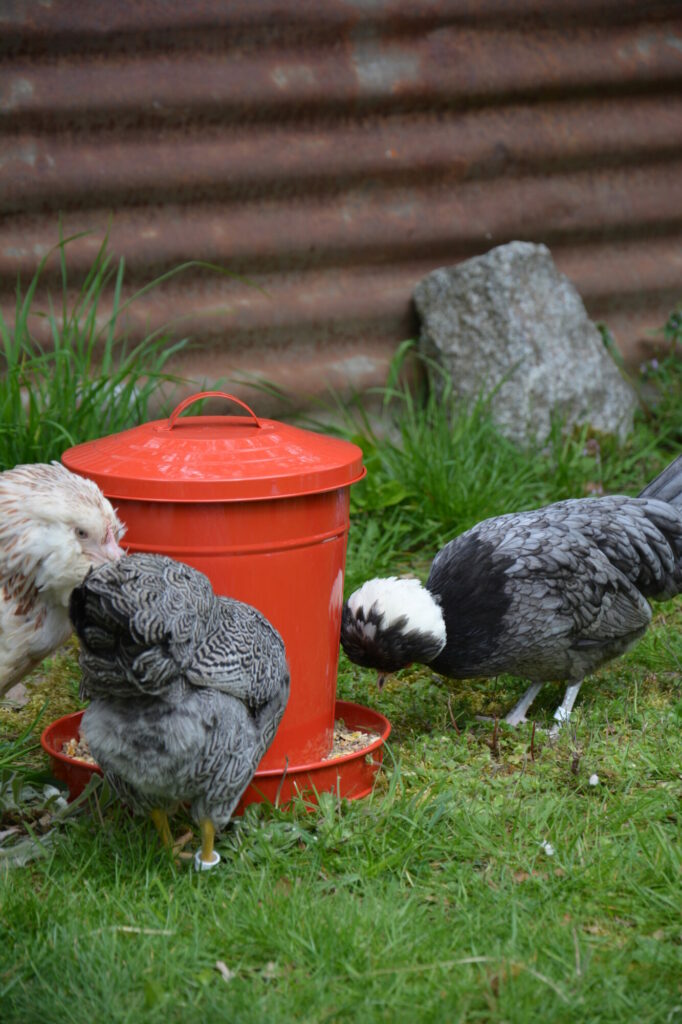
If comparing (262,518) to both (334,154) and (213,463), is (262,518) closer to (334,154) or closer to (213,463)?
(213,463)

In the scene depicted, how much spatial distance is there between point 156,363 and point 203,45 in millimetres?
1442

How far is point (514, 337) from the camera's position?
5.47m

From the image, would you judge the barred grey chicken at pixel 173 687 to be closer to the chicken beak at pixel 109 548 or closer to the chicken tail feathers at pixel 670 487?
the chicken beak at pixel 109 548

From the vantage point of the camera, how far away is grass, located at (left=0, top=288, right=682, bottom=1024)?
2.13 meters

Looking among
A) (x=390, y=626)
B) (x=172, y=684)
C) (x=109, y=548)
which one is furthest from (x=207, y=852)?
(x=390, y=626)

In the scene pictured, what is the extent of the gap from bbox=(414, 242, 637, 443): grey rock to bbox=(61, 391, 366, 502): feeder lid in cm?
249

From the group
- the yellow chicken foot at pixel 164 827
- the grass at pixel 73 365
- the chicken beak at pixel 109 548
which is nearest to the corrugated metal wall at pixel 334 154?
the grass at pixel 73 365

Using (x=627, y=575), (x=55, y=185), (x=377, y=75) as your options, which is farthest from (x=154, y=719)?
(x=377, y=75)

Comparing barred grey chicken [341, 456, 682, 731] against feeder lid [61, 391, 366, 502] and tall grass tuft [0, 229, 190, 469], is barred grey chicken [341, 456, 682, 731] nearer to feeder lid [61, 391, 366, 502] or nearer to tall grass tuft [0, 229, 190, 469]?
feeder lid [61, 391, 366, 502]

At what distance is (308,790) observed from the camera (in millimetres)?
2902

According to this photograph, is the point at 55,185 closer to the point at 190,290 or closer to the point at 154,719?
the point at 190,290

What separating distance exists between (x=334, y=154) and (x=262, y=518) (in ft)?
9.64

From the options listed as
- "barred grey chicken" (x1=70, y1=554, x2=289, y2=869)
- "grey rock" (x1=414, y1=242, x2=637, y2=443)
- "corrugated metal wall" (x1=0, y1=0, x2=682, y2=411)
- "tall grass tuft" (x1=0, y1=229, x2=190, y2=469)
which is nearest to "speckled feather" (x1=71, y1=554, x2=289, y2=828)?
"barred grey chicken" (x1=70, y1=554, x2=289, y2=869)

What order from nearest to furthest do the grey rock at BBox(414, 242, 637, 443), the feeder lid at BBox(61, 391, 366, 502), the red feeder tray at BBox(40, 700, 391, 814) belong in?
the feeder lid at BBox(61, 391, 366, 502)
the red feeder tray at BBox(40, 700, 391, 814)
the grey rock at BBox(414, 242, 637, 443)
